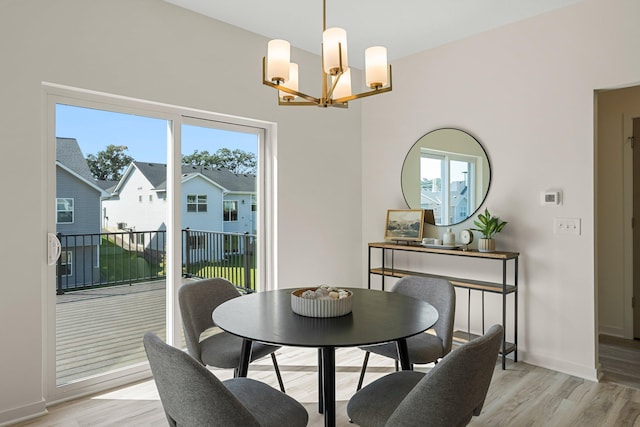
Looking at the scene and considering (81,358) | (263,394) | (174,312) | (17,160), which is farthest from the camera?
(174,312)

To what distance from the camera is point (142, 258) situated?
311cm

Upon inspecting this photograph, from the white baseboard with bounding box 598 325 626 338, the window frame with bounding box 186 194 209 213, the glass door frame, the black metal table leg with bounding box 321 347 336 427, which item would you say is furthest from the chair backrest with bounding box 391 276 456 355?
the white baseboard with bounding box 598 325 626 338

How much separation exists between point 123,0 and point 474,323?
3.73m

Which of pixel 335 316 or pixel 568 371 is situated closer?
pixel 335 316

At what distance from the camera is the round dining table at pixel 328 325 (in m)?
1.62

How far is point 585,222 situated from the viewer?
3.03 m

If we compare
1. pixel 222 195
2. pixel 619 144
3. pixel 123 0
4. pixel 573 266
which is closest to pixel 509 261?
pixel 573 266

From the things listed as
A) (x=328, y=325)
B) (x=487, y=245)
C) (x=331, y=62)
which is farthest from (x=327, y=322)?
(x=487, y=245)

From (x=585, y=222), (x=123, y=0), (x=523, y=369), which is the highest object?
(x=123, y=0)

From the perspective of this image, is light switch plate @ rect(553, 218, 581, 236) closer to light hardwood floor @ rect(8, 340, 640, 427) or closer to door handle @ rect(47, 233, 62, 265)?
light hardwood floor @ rect(8, 340, 640, 427)

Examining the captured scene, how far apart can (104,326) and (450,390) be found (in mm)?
2482

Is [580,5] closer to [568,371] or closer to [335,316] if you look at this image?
[568,371]

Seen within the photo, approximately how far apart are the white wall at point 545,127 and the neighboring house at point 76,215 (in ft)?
9.56

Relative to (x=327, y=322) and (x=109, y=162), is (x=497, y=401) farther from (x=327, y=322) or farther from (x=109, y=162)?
(x=109, y=162)
